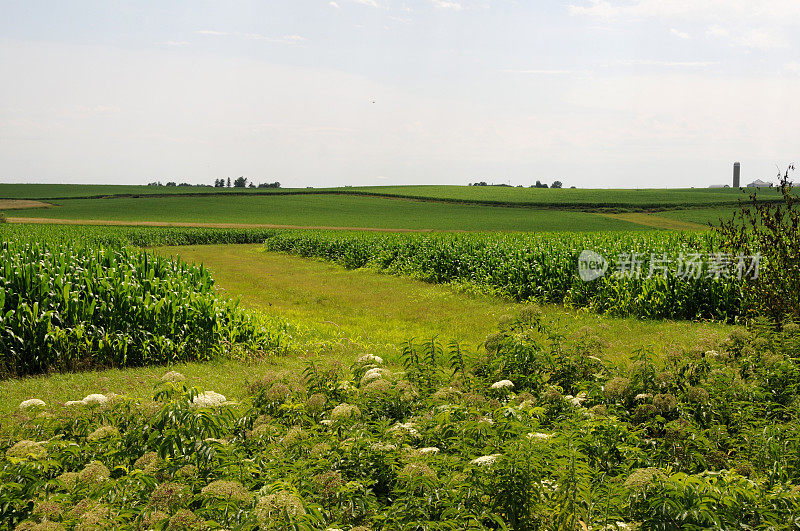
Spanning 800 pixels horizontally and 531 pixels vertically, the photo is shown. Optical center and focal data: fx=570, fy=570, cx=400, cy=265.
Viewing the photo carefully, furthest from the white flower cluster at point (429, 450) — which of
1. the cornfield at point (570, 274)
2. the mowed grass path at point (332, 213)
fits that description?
the mowed grass path at point (332, 213)

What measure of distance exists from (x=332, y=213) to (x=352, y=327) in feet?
228

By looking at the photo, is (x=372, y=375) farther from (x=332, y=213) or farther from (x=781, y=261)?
(x=332, y=213)

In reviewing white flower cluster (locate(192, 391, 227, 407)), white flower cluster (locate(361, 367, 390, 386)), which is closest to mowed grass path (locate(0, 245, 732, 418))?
white flower cluster (locate(361, 367, 390, 386))

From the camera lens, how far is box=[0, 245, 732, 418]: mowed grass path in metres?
7.86

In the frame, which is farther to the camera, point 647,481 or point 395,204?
point 395,204

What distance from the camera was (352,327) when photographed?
12.7 meters

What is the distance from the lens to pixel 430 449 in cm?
386

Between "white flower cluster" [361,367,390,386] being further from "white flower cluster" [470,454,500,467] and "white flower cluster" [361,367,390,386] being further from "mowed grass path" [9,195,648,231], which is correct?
"mowed grass path" [9,195,648,231]

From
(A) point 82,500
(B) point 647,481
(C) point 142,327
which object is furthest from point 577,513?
(C) point 142,327

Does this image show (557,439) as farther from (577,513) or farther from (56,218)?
(56,218)

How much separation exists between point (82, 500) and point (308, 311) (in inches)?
460

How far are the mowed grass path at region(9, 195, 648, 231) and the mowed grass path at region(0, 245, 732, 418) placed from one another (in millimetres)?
42116

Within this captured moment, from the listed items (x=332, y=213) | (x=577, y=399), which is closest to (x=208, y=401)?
(x=577, y=399)

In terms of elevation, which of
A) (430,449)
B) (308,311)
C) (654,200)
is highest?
(654,200)
